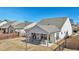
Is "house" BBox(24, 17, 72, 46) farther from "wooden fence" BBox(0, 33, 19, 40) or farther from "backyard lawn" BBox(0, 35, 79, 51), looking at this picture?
"wooden fence" BBox(0, 33, 19, 40)

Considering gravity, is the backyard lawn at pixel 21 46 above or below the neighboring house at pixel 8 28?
below

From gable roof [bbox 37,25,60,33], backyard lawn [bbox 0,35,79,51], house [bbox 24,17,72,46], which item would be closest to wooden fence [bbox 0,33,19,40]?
backyard lawn [bbox 0,35,79,51]

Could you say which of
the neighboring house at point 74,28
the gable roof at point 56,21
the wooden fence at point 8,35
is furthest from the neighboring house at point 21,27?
the neighboring house at point 74,28

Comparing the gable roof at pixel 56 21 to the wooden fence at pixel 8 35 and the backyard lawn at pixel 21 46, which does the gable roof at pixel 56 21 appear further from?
the wooden fence at pixel 8 35

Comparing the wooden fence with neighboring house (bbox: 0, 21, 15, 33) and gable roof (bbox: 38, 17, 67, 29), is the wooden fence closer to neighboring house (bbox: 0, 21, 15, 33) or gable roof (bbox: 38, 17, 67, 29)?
neighboring house (bbox: 0, 21, 15, 33)

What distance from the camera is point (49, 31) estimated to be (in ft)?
9.80

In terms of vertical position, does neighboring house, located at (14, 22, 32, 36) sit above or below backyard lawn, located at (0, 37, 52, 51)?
above

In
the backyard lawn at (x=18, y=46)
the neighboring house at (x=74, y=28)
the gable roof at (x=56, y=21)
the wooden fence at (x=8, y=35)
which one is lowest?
the backyard lawn at (x=18, y=46)

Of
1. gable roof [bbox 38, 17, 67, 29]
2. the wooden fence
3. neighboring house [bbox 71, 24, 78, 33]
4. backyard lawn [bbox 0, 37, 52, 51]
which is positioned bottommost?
backyard lawn [bbox 0, 37, 52, 51]

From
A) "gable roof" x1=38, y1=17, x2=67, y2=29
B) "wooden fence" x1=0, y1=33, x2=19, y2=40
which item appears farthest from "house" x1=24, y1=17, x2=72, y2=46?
"wooden fence" x1=0, y1=33, x2=19, y2=40

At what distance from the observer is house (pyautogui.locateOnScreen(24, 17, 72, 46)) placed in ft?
9.85

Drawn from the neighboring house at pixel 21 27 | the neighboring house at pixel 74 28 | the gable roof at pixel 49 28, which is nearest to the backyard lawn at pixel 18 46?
the neighboring house at pixel 21 27

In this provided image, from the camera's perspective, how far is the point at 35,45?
9.96 feet

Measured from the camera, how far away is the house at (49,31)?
3002mm
